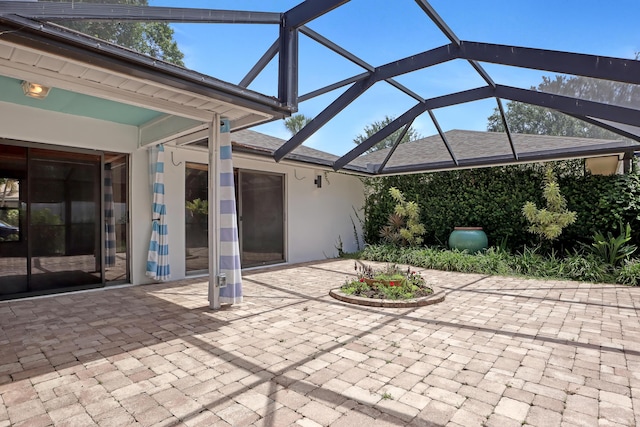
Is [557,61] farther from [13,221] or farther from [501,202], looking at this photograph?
[13,221]

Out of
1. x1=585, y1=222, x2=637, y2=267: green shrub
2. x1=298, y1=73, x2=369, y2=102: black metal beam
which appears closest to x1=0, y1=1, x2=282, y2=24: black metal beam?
x1=298, y1=73, x2=369, y2=102: black metal beam

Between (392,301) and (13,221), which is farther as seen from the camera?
(13,221)

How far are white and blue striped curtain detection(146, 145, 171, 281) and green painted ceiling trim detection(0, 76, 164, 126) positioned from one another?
0.73 metres

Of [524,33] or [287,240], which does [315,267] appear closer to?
[287,240]

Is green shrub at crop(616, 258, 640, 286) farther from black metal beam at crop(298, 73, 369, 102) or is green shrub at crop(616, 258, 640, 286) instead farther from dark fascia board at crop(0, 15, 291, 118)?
dark fascia board at crop(0, 15, 291, 118)

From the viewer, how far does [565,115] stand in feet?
22.1

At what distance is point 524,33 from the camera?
15.0 ft

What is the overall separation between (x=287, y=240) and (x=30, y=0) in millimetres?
6907

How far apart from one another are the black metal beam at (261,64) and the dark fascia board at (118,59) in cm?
129

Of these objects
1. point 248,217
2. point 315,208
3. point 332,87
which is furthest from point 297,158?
point 332,87

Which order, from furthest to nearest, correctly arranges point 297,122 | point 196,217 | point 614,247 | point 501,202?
point 297,122 → point 501,202 → point 196,217 → point 614,247

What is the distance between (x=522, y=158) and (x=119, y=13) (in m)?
8.22

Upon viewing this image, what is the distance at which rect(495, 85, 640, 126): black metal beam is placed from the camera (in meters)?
4.99

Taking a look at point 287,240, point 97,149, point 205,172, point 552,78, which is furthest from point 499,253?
point 97,149
